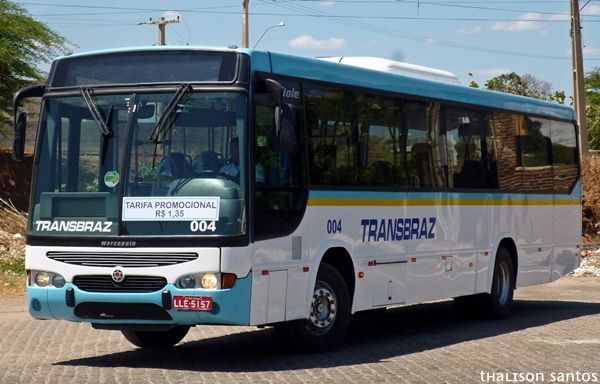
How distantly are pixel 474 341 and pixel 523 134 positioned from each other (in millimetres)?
4891

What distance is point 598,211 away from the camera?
103 feet

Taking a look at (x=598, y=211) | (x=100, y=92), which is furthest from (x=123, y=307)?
(x=598, y=211)

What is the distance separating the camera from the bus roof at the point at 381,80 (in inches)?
→ 493

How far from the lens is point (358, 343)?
1447 centimetres

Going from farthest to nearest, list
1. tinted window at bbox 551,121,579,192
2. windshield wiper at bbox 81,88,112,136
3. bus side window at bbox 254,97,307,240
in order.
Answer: tinted window at bbox 551,121,579,192 < windshield wiper at bbox 81,88,112,136 < bus side window at bbox 254,97,307,240

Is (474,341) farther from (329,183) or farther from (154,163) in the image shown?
→ (154,163)

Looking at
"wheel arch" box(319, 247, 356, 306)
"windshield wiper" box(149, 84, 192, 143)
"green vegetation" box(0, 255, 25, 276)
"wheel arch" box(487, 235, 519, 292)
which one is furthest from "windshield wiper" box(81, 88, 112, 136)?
"green vegetation" box(0, 255, 25, 276)

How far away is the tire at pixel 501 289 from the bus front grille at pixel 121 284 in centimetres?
695

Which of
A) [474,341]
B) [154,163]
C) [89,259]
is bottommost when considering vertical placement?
[474,341]

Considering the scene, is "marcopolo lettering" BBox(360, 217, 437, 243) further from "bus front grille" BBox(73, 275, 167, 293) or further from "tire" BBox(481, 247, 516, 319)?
"bus front grille" BBox(73, 275, 167, 293)

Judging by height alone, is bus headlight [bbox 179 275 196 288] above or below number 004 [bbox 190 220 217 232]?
below

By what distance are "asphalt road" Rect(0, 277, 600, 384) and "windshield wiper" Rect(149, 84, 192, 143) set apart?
7.36 ft

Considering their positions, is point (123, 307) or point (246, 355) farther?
point (246, 355)

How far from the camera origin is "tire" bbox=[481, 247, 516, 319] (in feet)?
57.5
